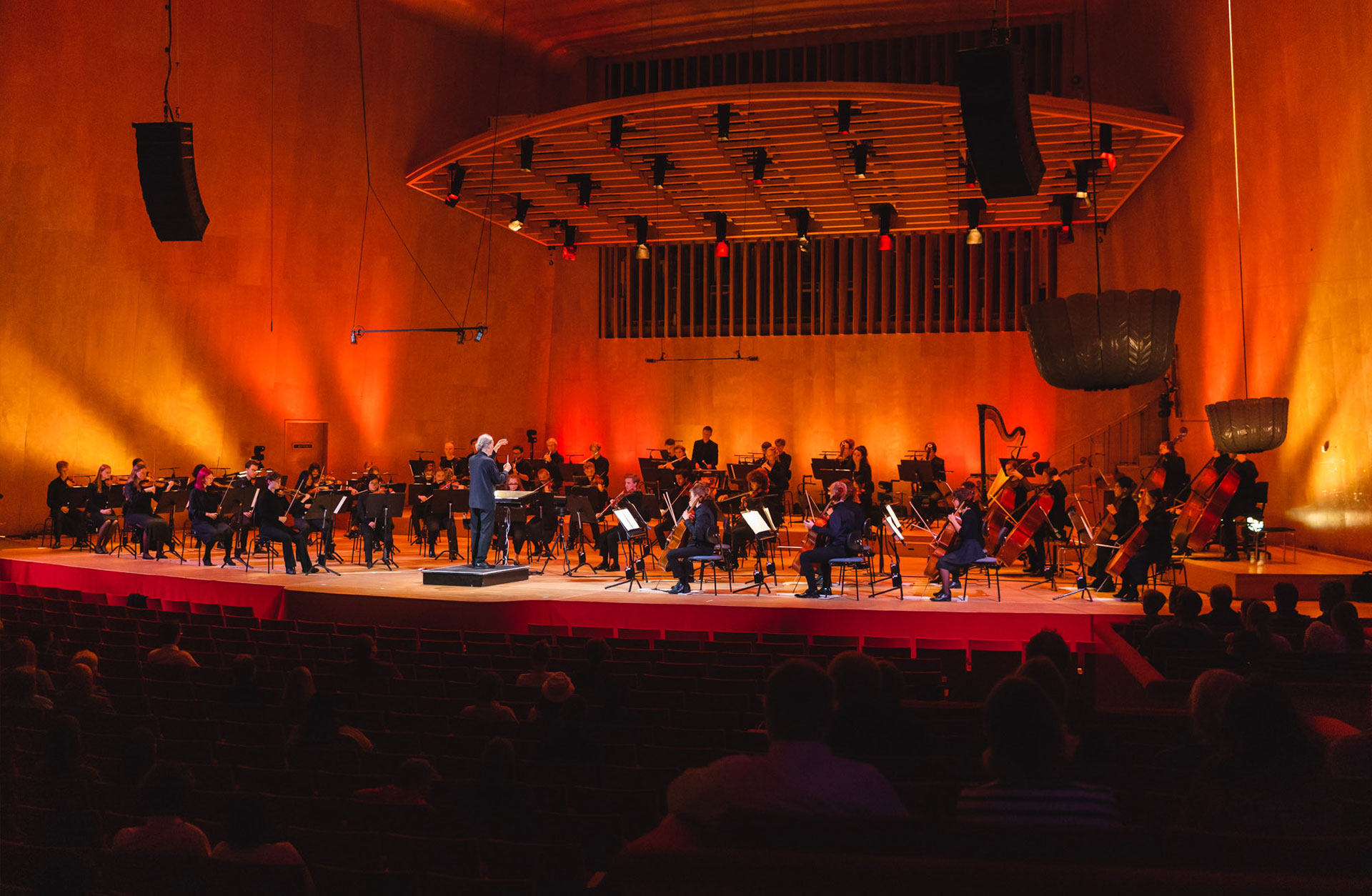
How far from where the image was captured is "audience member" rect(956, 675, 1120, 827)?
212cm

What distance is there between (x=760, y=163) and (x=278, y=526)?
23.8 ft

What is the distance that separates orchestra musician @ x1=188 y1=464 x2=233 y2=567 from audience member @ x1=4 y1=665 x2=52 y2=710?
7.30m

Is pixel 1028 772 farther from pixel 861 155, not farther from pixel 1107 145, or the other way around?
pixel 861 155

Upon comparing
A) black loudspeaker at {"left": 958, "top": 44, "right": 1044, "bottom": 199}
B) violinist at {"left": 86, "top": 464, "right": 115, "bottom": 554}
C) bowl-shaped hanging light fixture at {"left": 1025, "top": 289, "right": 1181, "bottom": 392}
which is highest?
black loudspeaker at {"left": 958, "top": 44, "right": 1044, "bottom": 199}

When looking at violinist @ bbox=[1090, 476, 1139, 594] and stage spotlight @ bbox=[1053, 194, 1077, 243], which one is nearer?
violinist @ bbox=[1090, 476, 1139, 594]

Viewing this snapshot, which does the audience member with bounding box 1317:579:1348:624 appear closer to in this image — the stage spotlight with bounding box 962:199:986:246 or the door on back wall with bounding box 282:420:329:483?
the stage spotlight with bounding box 962:199:986:246

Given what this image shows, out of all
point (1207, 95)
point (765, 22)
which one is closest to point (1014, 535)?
point (1207, 95)

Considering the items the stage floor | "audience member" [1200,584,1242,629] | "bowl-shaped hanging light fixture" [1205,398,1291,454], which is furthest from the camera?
"bowl-shaped hanging light fixture" [1205,398,1291,454]

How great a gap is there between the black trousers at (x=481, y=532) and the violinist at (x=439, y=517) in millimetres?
1203

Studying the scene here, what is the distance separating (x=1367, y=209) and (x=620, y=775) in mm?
9206

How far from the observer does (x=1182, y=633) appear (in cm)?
584

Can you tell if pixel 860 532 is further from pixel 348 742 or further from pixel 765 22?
pixel 765 22

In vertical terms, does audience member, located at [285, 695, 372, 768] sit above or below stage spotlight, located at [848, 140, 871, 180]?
below

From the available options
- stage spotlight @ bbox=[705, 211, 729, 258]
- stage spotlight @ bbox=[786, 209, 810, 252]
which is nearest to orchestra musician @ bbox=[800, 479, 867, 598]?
stage spotlight @ bbox=[705, 211, 729, 258]
